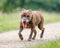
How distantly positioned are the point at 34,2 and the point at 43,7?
1.53 metres

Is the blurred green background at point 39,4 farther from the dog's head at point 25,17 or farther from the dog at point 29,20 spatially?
the dog's head at point 25,17

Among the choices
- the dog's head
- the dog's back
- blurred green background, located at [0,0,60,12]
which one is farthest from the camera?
blurred green background, located at [0,0,60,12]

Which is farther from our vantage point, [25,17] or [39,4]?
[39,4]

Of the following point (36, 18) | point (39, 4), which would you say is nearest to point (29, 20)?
point (36, 18)

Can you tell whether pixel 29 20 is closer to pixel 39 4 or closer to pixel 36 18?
pixel 36 18

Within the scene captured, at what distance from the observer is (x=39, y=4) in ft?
159

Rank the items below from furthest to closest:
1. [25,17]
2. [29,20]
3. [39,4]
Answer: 1. [39,4]
2. [29,20]
3. [25,17]

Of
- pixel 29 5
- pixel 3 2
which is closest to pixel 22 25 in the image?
pixel 3 2

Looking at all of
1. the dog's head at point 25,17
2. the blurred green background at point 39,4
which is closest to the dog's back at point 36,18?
the dog's head at point 25,17

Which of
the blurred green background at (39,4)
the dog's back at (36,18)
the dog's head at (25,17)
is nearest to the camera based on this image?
the dog's head at (25,17)

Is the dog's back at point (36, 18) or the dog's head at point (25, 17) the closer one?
the dog's head at point (25, 17)

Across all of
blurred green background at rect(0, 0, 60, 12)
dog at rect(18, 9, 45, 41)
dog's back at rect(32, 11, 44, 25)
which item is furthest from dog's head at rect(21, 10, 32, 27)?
blurred green background at rect(0, 0, 60, 12)

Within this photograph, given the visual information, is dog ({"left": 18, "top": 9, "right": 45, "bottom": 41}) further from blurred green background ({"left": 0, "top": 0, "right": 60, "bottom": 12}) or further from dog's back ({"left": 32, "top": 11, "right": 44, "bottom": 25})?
blurred green background ({"left": 0, "top": 0, "right": 60, "bottom": 12})

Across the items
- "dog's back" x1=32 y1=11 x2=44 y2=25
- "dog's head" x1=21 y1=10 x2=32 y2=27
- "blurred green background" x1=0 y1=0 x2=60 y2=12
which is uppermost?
"dog's head" x1=21 y1=10 x2=32 y2=27
